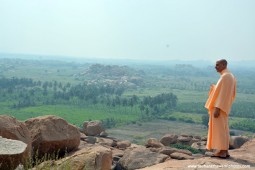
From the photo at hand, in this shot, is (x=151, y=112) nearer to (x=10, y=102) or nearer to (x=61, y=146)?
(x=10, y=102)

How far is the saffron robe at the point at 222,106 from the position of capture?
7.50 m

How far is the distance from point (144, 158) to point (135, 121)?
169ft

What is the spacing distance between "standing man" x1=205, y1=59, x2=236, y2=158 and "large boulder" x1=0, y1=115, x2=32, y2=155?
417 cm

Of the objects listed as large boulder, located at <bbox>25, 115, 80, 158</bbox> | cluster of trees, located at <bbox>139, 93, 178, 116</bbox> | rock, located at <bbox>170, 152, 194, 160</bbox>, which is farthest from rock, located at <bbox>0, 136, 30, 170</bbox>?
cluster of trees, located at <bbox>139, 93, 178, 116</bbox>

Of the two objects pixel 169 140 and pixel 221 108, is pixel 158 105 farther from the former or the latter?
pixel 221 108

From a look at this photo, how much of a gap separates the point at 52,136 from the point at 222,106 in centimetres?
459

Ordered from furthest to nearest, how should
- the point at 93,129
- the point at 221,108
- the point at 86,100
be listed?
the point at 86,100 < the point at 93,129 < the point at 221,108

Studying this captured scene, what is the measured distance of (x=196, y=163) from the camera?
745 centimetres

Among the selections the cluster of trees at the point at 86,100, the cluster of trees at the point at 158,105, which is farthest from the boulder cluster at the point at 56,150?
the cluster of trees at the point at 158,105

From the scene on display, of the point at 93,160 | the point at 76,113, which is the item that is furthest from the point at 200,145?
the point at 76,113

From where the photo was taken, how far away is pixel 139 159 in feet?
31.0

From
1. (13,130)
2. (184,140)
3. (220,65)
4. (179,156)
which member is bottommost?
(184,140)

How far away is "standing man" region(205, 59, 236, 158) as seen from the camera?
24.6 feet

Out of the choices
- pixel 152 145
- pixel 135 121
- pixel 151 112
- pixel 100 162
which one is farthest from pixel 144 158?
pixel 151 112
